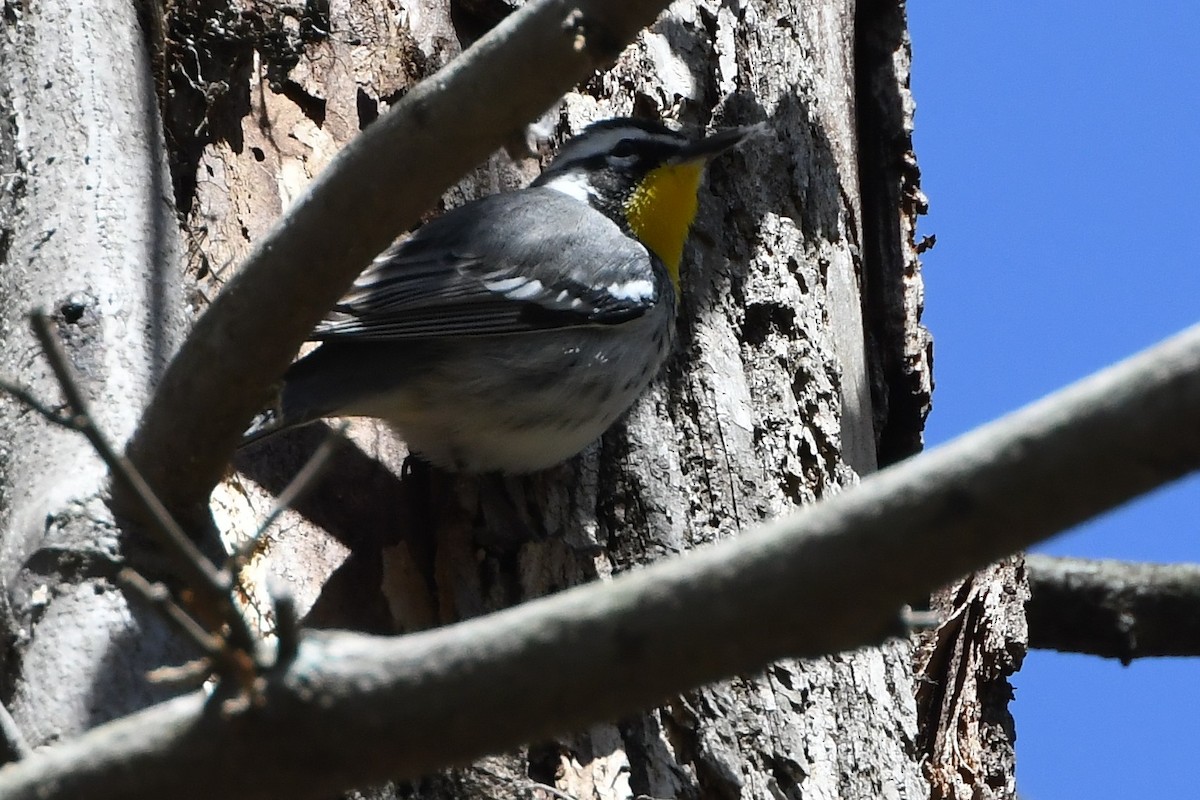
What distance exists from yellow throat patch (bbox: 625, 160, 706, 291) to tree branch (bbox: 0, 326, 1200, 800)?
10.3 feet

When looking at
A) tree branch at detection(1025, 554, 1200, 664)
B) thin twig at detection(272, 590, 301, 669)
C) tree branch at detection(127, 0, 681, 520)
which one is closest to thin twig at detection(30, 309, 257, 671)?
thin twig at detection(272, 590, 301, 669)

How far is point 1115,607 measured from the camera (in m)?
5.22

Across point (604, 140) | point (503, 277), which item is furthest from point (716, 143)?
point (503, 277)

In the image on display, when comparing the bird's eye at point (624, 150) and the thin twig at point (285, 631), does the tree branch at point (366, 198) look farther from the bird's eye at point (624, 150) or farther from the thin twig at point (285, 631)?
the bird's eye at point (624, 150)

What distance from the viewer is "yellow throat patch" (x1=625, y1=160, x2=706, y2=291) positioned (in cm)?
473

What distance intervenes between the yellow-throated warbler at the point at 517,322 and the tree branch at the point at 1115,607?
5.83 feet

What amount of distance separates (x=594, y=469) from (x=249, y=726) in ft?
8.11

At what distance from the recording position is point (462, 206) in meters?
4.48

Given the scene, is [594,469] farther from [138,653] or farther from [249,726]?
[249,726]

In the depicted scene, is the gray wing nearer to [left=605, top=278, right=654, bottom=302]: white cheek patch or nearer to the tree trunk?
[left=605, top=278, right=654, bottom=302]: white cheek patch

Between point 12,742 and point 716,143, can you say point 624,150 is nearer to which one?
point 716,143

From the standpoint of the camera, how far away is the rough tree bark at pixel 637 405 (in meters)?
3.37

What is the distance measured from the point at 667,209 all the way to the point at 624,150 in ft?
1.14

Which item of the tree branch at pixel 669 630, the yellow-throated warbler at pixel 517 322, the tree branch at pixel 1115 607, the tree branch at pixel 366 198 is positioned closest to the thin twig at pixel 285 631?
the tree branch at pixel 669 630
